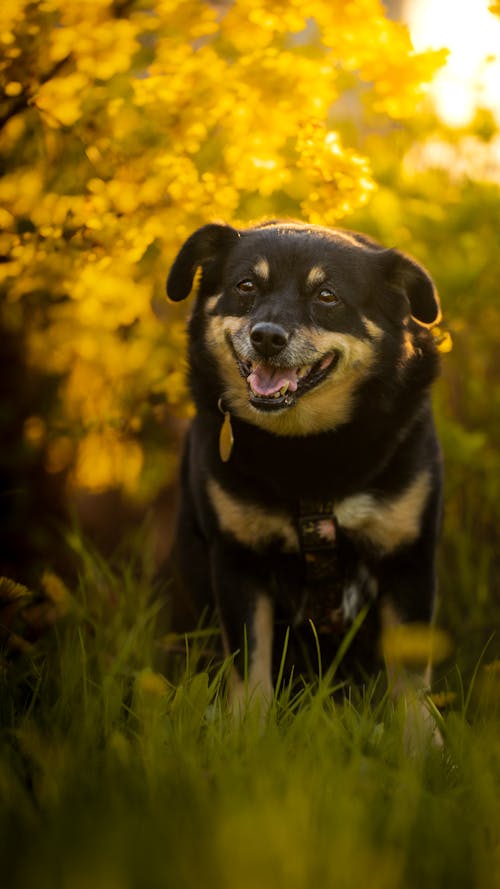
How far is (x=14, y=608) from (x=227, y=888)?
1546 millimetres

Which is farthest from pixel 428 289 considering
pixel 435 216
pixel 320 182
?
pixel 435 216

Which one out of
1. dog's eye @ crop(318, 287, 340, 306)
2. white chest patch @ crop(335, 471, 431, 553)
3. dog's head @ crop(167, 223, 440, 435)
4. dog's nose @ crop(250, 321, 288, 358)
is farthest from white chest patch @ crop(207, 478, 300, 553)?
dog's eye @ crop(318, 287, 340, 306)

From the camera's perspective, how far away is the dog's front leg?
3.20 meters

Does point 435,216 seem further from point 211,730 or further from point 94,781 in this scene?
point 94,781

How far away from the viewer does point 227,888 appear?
1.72 m

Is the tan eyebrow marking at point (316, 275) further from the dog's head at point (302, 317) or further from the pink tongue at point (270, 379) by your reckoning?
the pink tongue at point (270, 379)

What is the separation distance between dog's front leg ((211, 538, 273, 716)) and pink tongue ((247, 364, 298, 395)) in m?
0.50

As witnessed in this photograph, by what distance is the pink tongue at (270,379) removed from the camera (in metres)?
3.14

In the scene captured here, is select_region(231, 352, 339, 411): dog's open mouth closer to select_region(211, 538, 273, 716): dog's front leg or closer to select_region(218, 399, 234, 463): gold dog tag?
select_region(218, 399, 234, 463): gold dog tag

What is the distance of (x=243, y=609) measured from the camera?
3250 millimetres

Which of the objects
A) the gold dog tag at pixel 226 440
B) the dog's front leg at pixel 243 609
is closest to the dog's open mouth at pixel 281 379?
the gold dog tag at pixel 226 440

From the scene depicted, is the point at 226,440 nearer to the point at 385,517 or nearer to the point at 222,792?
the point at 385,517

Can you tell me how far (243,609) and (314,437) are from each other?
596mm

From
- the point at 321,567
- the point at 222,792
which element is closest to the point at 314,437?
the point at 321,567
